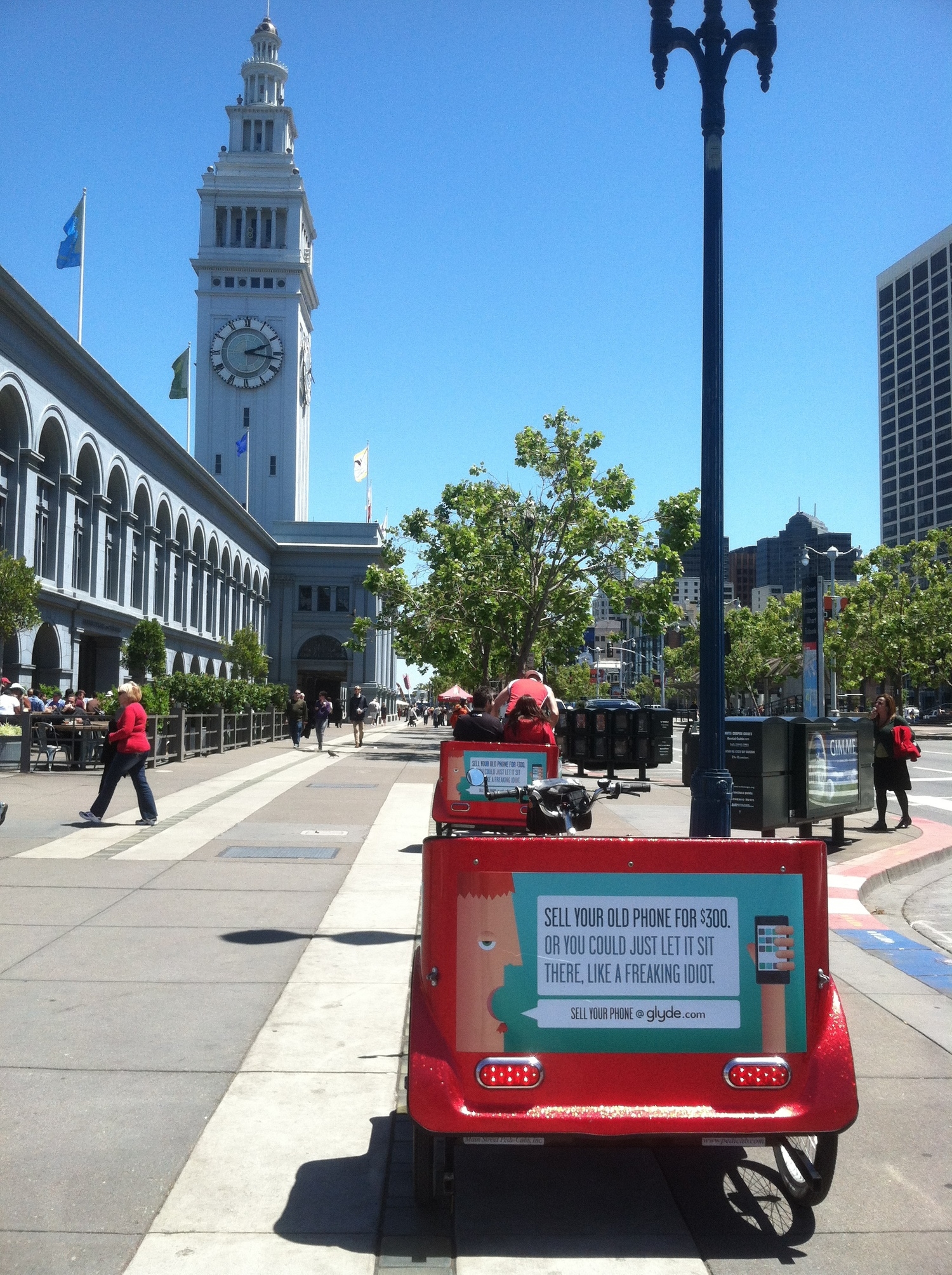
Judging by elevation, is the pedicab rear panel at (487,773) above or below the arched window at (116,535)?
below

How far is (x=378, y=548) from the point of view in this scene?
88.6 meters

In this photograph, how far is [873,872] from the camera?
37.0 ft

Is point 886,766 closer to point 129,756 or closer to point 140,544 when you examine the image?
point 129,756

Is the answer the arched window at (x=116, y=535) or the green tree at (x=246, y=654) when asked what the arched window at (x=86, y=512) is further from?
the green tree at (x=246, y=654)

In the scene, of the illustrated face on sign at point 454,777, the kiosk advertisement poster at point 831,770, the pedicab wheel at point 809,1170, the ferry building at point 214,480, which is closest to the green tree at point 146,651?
the ferry building at point 214,480

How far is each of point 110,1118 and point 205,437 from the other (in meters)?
91.5

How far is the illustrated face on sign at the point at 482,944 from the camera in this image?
3729 millimetres

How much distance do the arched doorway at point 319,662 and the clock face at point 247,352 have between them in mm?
21528

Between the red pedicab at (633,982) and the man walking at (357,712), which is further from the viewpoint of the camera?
the man walking at (357,712)

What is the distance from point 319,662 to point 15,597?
→ 213 feet

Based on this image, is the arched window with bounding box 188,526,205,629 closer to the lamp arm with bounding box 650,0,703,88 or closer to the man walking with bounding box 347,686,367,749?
the man walking with bounding box 347,686,367,749

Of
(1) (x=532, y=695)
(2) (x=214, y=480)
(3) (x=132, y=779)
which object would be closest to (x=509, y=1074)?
(1) (x=532, y=695)

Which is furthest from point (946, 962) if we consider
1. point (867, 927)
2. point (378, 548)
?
point (378, 548)

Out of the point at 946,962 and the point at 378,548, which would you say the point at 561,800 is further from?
the point at 378,548
